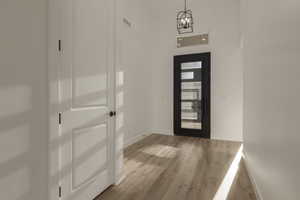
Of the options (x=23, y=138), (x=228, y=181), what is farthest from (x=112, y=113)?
(x=228, y=181)

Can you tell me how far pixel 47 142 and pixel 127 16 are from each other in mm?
3365

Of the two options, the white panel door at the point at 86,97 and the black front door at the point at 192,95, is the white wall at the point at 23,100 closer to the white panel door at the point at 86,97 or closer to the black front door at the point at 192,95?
the white panel door at the point at 86,97

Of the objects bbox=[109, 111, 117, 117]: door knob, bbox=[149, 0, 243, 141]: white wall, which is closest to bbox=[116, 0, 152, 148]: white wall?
bbox=[149, 0, 243, 141]: white wall

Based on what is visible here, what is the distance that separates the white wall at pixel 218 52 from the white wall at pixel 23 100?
387 centimetres

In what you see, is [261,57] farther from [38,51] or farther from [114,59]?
[38,51]

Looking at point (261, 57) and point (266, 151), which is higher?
point (261, 57)

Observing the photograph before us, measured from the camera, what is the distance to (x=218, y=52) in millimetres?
4273

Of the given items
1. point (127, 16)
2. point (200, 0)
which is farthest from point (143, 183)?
point (200, 0)

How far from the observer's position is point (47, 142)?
1.36 m

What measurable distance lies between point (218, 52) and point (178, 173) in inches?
130

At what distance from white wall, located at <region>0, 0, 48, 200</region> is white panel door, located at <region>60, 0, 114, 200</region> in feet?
0.57

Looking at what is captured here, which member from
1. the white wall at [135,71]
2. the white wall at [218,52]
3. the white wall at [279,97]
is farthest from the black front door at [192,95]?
the white wall at [279,97]

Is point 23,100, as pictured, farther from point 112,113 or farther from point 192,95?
point 192,95

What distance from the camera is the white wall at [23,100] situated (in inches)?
43.3
